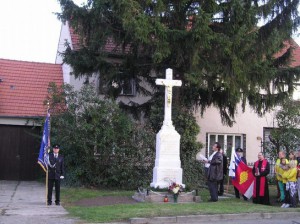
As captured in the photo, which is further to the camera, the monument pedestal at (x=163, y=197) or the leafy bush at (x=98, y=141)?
the leafy bush at (x=98, y=141)

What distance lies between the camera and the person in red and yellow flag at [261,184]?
14002 millimetres

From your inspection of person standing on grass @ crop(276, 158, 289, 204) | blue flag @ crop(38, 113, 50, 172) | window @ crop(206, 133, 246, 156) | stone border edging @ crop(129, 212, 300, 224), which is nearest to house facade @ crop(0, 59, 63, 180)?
blue flag @ crop(38, 113, 50, 172)

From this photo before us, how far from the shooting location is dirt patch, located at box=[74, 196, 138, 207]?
13.3 m

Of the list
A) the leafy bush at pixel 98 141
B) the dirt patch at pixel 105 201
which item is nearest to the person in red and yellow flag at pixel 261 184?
the dirt patch at pixel 105 201

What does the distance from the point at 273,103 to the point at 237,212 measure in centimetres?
852

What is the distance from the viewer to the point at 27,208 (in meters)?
12.2

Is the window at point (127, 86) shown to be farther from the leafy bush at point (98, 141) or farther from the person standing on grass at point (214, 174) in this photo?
the person standing on grass at point (214, 174)

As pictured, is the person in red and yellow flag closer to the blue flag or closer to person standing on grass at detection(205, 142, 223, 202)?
person standing on grass at detection(205, 142, 223, 202)

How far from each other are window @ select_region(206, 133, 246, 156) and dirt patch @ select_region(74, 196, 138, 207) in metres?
9.29

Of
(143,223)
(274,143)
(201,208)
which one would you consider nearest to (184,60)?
(274,143)

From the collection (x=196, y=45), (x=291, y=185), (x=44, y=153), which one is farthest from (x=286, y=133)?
(x=44, y=153)

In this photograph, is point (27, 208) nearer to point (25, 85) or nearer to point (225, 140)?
point (25, 85)

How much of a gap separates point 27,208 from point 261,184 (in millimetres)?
6864

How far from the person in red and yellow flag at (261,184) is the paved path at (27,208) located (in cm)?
590
